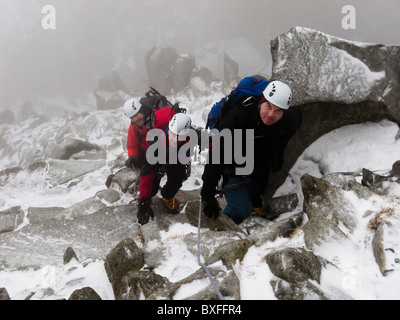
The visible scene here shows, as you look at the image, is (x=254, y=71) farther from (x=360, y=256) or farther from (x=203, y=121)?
(x=360, y=256)

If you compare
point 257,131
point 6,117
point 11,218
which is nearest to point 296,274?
point 257,131

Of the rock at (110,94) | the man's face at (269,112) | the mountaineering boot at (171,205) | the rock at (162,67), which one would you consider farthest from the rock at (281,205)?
the rock at (110,94)

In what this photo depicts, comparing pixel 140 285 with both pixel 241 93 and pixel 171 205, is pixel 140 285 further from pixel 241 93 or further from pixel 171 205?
pixel 171 205

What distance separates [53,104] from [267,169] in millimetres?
92712

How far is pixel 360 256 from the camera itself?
3434 mm

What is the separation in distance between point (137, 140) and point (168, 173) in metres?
1.67

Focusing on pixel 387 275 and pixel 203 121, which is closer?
pixel 387 275

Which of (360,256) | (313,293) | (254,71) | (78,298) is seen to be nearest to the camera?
(313,293)

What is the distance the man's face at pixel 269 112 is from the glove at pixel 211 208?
1.96 meters

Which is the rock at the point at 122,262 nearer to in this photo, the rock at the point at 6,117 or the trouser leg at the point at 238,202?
the trouser leg at the point at 238,202

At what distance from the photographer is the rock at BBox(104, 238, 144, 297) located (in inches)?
156

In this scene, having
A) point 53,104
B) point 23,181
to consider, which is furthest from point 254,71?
point 23,181

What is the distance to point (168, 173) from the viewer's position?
21.7 ft

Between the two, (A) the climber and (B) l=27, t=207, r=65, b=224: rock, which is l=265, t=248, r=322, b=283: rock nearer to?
(A) the climber
